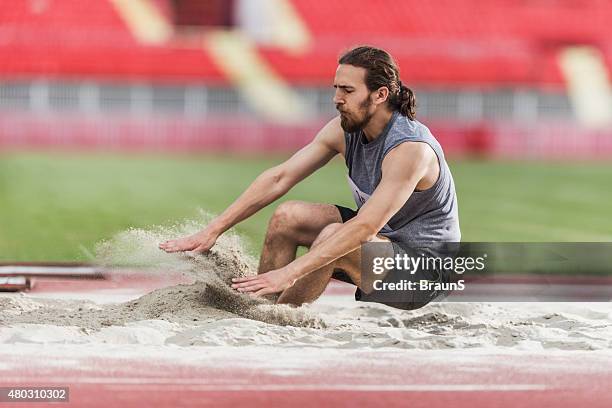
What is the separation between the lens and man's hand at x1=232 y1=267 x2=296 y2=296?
4.44 metres

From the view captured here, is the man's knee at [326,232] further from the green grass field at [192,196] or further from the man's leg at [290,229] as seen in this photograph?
the green grass field at [192,196]

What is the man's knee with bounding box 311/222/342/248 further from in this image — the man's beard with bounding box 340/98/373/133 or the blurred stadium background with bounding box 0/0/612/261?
the blurred stadium background with bounding box 0/0/612/261

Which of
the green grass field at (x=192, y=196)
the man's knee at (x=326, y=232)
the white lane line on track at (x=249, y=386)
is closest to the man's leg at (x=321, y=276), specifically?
the man's knee at (x=326, y=232)

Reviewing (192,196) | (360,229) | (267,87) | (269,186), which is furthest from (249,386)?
(267,87)

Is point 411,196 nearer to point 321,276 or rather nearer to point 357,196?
point 357,196

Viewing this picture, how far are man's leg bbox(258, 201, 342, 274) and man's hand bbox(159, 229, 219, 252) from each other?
0.25 m

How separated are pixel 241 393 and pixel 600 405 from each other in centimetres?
125

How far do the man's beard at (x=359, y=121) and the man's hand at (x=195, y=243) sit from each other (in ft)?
2.71

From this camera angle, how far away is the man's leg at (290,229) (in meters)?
4.97

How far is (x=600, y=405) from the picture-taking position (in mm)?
3887

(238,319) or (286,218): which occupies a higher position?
(286,218)

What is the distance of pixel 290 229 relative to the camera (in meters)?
4.98

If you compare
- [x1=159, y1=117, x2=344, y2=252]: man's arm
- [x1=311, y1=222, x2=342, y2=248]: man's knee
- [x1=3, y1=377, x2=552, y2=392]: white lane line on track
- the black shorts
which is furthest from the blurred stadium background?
[x1=3, y1=377, x2=552, y2=392]: white lane line on track

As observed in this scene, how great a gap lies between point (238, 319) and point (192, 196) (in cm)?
990
